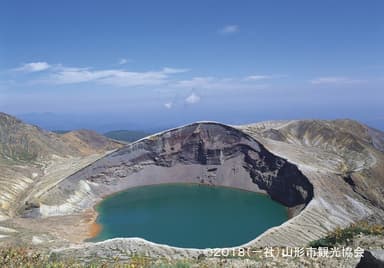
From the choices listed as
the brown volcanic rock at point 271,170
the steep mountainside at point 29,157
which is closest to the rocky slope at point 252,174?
the brown volcanic rock at point 271,170

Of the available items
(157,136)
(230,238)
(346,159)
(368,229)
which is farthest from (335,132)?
(368,229)

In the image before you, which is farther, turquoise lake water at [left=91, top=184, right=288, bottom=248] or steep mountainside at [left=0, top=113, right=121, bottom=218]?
steep mountainside at [left=0, top=113, right=121, bottom=218]

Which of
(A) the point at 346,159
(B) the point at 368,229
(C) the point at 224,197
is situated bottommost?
(C) the point at 224,197

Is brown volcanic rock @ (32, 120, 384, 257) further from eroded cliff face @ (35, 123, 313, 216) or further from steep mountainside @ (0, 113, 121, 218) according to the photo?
steep mountainside @ (0, 113, 121, 218)

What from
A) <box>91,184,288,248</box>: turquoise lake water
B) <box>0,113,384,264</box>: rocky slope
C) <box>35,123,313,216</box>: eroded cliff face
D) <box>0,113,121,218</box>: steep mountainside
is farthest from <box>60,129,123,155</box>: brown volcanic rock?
<box>91,184,288,248</box>: turquoise lake water

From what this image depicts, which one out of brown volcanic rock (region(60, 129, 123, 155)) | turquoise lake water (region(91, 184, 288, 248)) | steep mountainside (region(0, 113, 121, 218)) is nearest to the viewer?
turquoise lake water (region(91, 184, 288, 248))

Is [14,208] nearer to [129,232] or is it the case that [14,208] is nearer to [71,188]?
[71,188]

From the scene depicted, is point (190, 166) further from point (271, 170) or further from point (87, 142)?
point (87, 142)
